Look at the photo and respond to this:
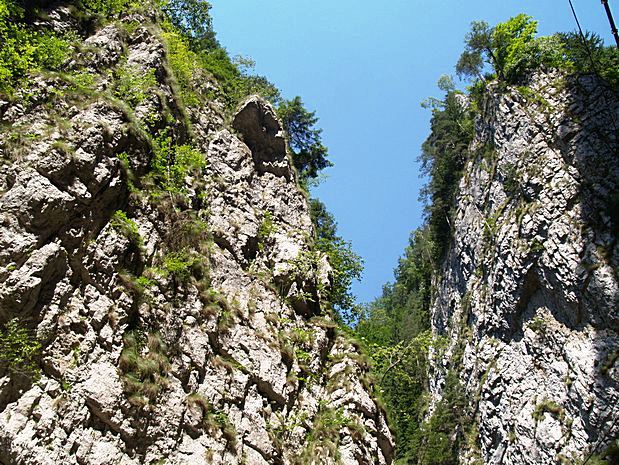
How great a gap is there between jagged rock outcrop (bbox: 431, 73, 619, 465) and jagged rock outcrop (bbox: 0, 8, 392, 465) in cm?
724

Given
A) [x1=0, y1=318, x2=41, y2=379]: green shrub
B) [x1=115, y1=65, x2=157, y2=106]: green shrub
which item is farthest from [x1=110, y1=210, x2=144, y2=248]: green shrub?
[x1=115, y1=65, x2=157, y2=106]: green shrub

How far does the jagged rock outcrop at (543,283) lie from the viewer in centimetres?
1558

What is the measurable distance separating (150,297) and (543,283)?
588 inches

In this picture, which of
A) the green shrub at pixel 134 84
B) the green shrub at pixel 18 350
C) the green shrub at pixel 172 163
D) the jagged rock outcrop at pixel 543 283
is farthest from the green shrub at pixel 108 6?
the jagged rock outcrop at pixel 543 283

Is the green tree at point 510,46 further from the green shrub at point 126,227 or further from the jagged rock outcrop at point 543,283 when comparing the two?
the green shrub at point 126,227

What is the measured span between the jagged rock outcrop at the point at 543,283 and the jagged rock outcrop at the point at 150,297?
724cm

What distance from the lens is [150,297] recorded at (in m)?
9.41

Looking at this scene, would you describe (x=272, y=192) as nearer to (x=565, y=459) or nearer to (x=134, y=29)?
(x=134, y=29)

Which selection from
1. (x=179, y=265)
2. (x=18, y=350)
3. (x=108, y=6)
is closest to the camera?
(x=18, y=350)

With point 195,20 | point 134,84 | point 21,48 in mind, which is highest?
point 195,20

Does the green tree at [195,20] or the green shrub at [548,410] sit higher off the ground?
the green tree at [195,20]

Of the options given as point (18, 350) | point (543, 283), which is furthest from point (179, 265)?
point (543, 283)

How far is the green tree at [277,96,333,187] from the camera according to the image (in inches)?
969

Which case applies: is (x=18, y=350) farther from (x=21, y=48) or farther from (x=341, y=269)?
(x=341, y=269)
